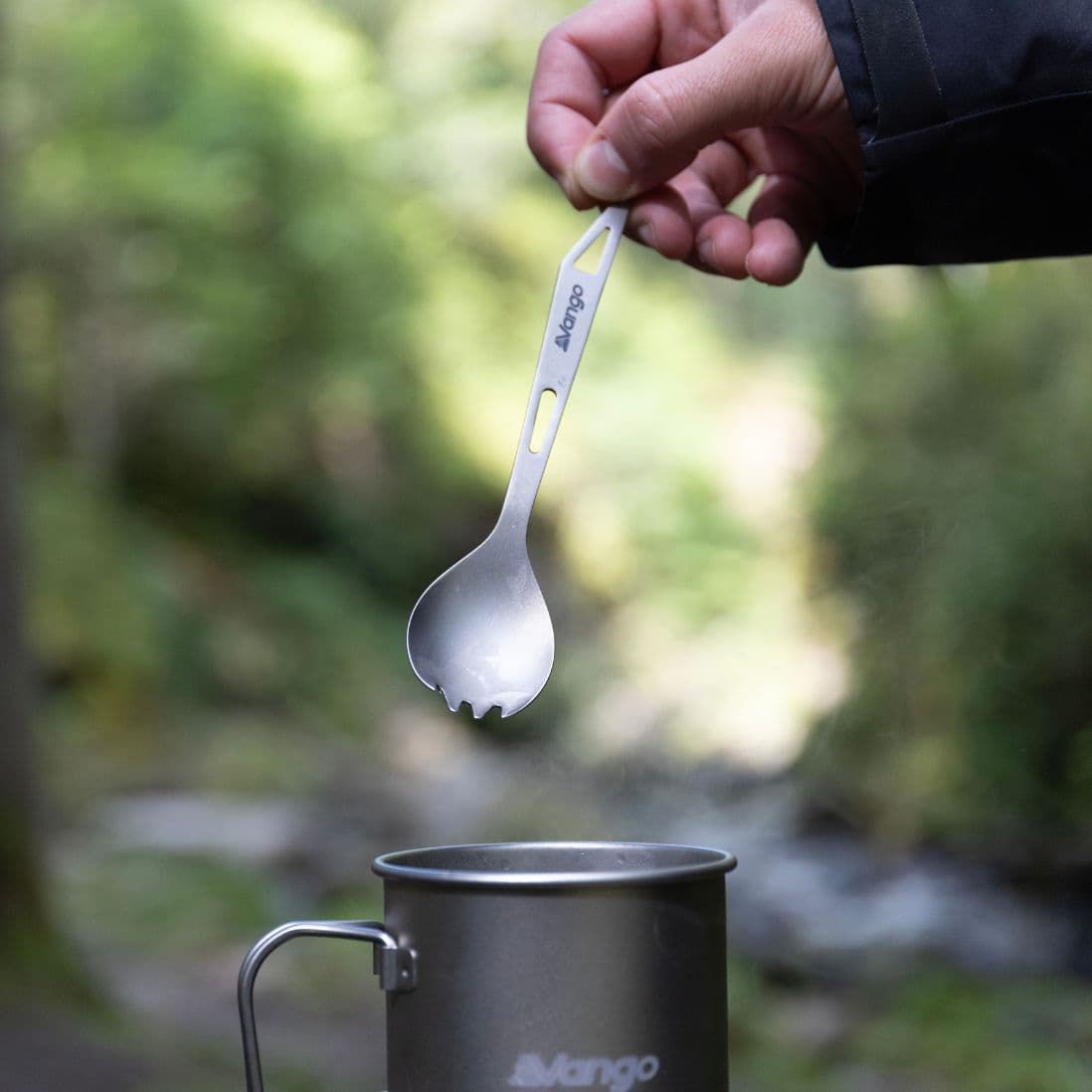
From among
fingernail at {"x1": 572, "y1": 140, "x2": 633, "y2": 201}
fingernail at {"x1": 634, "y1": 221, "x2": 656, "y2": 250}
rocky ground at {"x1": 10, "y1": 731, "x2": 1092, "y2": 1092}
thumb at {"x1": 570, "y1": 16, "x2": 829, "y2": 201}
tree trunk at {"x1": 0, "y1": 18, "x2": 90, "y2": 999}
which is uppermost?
thumb at {"x1": 570, "y1": 16, "x2": 829, "y2": 201}

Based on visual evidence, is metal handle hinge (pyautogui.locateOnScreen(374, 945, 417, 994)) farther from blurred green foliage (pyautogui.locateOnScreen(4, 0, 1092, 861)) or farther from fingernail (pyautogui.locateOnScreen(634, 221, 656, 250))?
blurred green foliage (pyautogui.locateOnScreen(4, 0, 1092, 861))

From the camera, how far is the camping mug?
604 mm

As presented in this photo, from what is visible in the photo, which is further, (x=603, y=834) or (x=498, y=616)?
(x=603, y=834)

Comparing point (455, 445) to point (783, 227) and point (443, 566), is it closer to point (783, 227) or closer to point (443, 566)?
point (443, 566)

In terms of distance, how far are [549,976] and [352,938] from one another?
0.09 meters

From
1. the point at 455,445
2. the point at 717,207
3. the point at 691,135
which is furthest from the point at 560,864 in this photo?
the point at 455,445

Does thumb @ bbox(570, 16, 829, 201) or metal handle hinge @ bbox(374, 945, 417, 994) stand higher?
thumb @ bbox(570, 16, 829, 201)

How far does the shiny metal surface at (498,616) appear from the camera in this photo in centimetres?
78

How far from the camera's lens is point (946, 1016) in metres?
4.29

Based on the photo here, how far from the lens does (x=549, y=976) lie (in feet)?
1.98

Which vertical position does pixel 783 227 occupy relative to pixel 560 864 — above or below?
above

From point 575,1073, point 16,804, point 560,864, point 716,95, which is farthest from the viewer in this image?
point 16,804

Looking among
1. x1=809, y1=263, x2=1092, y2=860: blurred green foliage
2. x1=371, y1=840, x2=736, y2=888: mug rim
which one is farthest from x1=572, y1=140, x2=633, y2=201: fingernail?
x1=809, y1=263, x2=1092, y2=860: blurred green foliage

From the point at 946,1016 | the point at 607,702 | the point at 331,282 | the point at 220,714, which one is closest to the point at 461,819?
the point at 607,702
